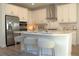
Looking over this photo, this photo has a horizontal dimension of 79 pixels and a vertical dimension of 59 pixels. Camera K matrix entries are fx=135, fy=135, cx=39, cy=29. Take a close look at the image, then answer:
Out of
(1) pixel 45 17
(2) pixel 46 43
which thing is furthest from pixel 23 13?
(2) pixel 46 43

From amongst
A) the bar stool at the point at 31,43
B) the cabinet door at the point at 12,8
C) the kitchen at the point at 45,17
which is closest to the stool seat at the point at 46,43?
the bar stool at the point at 31,43

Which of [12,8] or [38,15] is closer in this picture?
[38,15]

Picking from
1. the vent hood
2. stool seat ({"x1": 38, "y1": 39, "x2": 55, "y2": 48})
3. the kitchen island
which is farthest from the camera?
the vent hood

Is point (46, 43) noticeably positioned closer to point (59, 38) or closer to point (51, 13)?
point (59, 38)

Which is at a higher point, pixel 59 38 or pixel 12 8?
pixel 12 8

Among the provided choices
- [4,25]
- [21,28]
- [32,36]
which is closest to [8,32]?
[4,25]

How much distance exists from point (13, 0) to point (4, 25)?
238cm

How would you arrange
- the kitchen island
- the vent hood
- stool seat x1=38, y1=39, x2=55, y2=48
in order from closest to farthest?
stool seat x1=38, y1=39, x2=55, y2=48 < the kitchen island < the vent hood

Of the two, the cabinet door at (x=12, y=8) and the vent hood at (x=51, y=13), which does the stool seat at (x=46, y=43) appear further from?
the cabinet door at (x=12, y=8)

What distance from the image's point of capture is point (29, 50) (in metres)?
3.29

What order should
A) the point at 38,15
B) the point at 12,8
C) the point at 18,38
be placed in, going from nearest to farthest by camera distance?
1. the point at 38,15
2. the point at 18,38
3. the point at 12,8

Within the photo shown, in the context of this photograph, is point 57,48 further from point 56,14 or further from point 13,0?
point 13,0

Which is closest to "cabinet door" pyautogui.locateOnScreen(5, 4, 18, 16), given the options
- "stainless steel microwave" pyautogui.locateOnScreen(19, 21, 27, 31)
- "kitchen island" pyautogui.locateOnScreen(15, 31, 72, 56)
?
"stainless steel microwave" pyautogui.locateOnScreen(19, 21, 27, 31)

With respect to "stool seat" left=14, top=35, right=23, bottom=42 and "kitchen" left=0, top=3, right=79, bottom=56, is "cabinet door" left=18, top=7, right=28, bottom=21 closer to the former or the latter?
"kitchen" left=0, top=3, right=79, bottom=56
